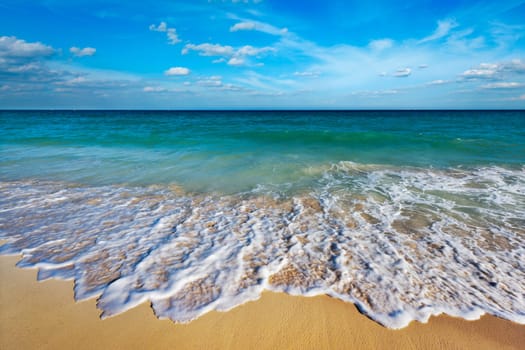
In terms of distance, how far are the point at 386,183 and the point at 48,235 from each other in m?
7.95

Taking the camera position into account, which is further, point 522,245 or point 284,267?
point 522,245

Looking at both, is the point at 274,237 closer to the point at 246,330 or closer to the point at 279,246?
the point at 279,246

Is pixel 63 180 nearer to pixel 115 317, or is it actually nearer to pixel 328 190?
pixel 115 317

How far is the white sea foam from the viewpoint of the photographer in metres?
3.02

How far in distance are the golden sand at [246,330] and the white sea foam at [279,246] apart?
138mm

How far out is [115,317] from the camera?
2.71 metres

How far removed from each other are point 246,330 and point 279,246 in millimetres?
1653

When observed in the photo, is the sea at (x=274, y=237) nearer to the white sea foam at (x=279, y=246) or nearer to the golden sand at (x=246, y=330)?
the white sea foam at (x=279, y=246)

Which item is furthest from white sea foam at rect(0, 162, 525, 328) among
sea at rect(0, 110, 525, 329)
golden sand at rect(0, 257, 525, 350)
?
golden sand at rect(0, 257, 525, 350)

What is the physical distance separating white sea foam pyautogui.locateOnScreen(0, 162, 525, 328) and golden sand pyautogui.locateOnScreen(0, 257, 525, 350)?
14 cm

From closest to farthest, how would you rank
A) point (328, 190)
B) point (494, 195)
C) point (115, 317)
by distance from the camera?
point (115, 317), point (494, 195), point (328, 190)

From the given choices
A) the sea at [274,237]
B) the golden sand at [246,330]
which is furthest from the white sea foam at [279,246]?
the golden sand at [246,330]

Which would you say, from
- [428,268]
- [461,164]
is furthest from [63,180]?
[461,164]

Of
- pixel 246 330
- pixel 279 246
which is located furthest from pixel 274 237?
pixel 246 330
